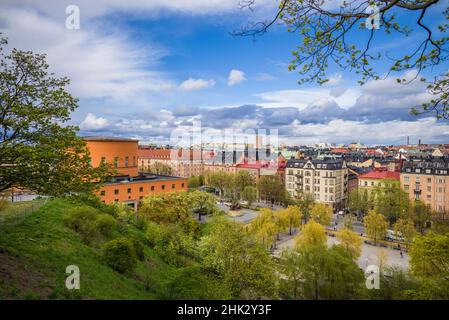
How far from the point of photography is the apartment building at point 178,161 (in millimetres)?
100938

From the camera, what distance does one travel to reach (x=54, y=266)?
12.3m

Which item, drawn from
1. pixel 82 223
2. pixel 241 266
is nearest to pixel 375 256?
pixel 241 266

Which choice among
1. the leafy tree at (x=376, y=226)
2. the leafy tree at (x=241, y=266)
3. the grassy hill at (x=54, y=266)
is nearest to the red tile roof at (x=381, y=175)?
the leafy tree at (x=376, y=226)

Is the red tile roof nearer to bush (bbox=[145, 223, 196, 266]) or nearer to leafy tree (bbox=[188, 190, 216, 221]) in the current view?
leafy tree (bbox=[188, 190, 216, 221])

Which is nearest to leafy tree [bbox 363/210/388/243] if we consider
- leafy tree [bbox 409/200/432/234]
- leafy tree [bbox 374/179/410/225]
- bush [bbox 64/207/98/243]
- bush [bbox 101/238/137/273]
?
leafy tree [bbox 409/200/432/234]

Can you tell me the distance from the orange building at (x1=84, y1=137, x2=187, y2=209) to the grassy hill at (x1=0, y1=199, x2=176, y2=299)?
19.5 m

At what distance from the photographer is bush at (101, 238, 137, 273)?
1521 cm

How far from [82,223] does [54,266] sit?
705 centimetres

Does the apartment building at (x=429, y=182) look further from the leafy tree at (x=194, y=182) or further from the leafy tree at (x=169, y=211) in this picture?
the leafy tree at (x=194, y=182)

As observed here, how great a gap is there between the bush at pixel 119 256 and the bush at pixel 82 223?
357cm
